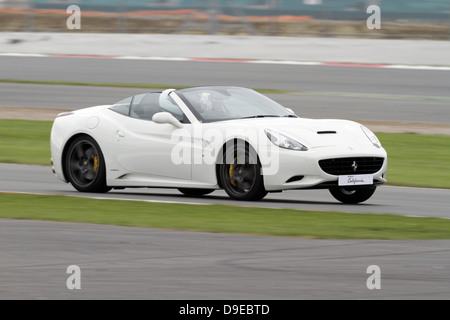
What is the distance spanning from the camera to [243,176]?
11.9 meters

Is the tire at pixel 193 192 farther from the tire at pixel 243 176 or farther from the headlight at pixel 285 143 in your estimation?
the headlight at pixel 285 143

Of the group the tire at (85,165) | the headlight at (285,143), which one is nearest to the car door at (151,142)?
the tire at (85,165)

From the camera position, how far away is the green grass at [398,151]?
15.3m

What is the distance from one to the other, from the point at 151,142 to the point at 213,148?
0.96 metres

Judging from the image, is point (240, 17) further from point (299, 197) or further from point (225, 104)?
point (225, 104)

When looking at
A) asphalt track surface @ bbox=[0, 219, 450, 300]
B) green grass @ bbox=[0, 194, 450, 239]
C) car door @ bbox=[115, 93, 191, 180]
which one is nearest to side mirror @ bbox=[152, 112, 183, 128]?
car door @ bbox=[115, 93, 191, 180]

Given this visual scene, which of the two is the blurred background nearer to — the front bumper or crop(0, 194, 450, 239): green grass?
the front bumper

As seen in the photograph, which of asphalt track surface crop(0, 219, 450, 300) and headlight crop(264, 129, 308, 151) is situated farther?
headlight crop(264, 129, 308, 151)

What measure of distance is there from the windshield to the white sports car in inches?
0.5

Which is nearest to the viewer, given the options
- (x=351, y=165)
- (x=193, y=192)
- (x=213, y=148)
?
(x=351, y=165)

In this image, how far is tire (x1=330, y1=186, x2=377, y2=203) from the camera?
12.5 metres

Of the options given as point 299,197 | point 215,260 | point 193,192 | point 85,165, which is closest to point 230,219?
point 215,260

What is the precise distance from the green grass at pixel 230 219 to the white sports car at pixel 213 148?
1.59 feet
